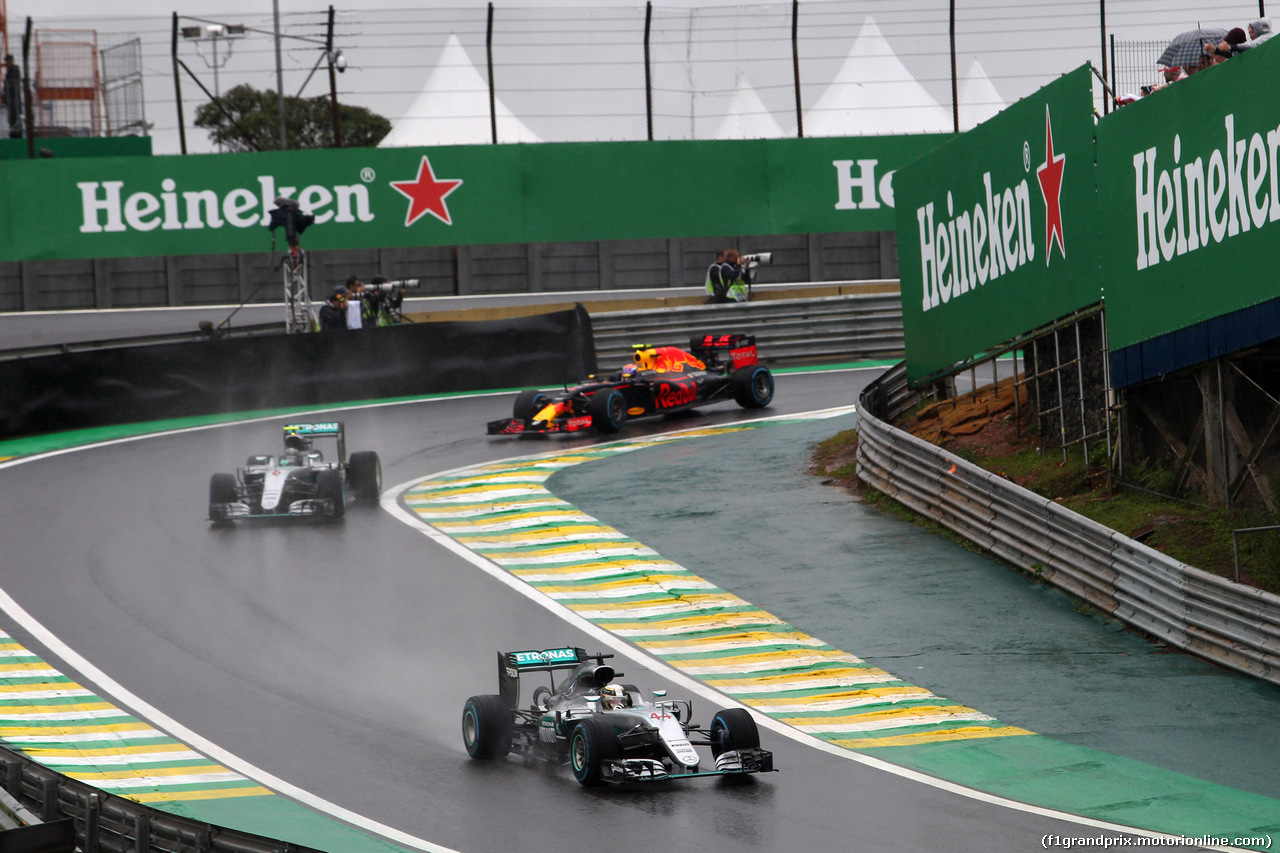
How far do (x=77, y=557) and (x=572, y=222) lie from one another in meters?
17.0

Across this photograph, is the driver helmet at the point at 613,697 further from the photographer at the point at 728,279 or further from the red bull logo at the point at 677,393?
the photographer at the point at 728,279

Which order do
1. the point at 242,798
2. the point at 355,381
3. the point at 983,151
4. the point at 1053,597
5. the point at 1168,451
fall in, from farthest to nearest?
the point at 355,381, the point at 983,151, the point at 1168,451, the point at 1053,597, the point at 242,798

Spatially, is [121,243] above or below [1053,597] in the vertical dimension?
above

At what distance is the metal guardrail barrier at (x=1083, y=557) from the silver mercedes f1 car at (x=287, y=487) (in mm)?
6993

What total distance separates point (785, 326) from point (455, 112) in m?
8.02

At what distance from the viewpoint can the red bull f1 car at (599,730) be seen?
35.0 ft

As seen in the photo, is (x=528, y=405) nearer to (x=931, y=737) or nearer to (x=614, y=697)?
(x=931, y=737)

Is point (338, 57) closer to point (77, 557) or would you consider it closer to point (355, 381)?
point (355, 381)

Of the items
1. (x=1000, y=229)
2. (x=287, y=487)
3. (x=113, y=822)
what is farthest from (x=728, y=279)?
(x=113, y=822)

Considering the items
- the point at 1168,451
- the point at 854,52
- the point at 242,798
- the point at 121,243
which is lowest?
the point at 242,798

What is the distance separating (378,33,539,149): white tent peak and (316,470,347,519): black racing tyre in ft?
45.2

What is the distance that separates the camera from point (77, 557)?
1792 centimetres

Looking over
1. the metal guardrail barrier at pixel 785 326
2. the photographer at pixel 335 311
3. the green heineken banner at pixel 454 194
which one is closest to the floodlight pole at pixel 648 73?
the green heineken banner at pixel 454 194

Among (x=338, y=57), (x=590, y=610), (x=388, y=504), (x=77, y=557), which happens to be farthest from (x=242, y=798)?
(x=338, y=57)
